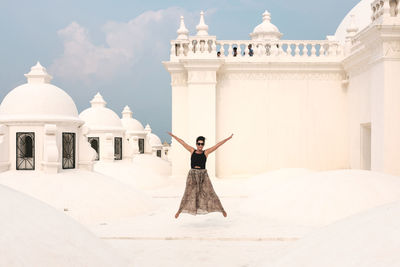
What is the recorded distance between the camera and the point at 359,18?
22.5 metres

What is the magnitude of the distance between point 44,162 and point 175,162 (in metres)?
7.47

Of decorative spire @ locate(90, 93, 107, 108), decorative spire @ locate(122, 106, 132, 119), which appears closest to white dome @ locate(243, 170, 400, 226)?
decorative spire @ locate(90, 93, 107, 108)

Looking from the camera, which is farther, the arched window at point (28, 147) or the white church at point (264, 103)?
the white church at point (264, 103)

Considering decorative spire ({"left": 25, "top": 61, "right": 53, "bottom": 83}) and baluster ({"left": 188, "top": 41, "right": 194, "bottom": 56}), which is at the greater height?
baluster ({"left": 188, "top": 41, "right": 194, "bottom": 56})

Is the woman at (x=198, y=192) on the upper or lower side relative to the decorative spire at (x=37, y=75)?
lower

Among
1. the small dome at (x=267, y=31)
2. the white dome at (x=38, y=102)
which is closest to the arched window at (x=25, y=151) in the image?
the white dome at (x=38, y=102)

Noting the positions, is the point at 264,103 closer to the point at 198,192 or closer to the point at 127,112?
the point at 198,192

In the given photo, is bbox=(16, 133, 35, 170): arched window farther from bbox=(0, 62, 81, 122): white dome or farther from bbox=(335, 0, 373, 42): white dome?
bbox=(335, 0, 373, 42): white dome

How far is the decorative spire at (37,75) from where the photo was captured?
10695 millimetres

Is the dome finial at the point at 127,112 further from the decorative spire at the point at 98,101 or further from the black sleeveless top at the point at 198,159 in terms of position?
the black sleeveless top at the point at 198,159

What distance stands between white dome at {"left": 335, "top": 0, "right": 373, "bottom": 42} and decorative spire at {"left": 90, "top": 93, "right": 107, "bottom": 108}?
45.9ft

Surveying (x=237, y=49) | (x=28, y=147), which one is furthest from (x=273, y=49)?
(x=28, y=147)

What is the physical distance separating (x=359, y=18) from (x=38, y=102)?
1935 cm

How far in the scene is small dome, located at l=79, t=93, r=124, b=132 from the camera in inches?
662
